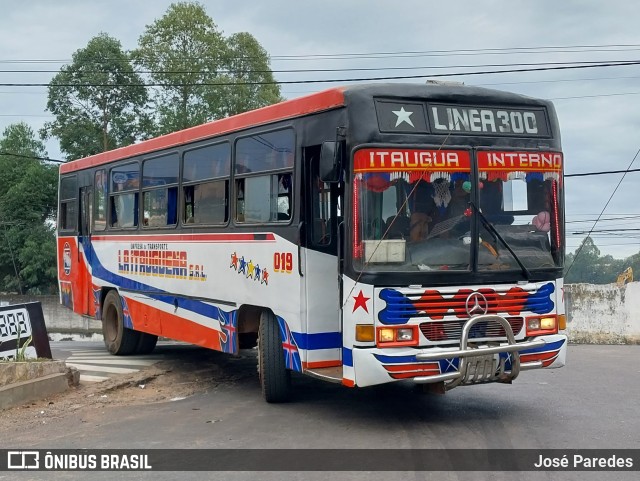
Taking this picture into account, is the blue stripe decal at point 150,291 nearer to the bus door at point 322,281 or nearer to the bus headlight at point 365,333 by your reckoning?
the bus door at point 322,281

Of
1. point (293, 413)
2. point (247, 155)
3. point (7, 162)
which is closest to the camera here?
point (293, 413)

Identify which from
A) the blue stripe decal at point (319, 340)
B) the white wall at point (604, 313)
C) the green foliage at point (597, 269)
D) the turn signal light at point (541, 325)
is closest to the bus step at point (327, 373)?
the blue stripe decal at point (319, 340)

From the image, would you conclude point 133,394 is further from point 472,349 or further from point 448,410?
point 472,349

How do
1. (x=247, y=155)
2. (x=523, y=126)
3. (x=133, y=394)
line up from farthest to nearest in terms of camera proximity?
(x=133, y=394)
(x=247, y=155)
(x=523, y=126)

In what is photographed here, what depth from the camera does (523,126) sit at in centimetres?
855

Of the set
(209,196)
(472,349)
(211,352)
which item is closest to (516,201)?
(472,349)

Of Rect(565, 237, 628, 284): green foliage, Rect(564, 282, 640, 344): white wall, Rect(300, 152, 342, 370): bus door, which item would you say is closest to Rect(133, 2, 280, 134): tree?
Rect(565, 237, 628, 284): green foliage

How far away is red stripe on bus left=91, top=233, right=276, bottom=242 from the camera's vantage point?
9.68 meters

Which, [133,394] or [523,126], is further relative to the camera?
[133,394]

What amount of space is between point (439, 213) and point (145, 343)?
26.9ft

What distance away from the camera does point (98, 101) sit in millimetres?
39562

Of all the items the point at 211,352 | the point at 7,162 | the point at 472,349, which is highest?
the point at 7,162

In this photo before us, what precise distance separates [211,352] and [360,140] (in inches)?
313

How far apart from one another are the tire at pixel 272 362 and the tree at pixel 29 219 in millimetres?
30817
